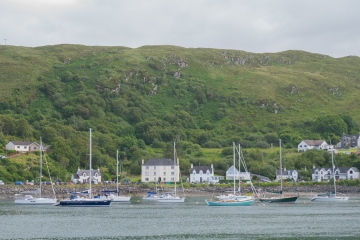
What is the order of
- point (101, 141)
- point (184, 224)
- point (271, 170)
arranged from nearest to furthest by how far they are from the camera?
1. point (184, 224)
2. point (271, 170)
3. point (101, 141)

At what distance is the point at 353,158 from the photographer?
148 meters

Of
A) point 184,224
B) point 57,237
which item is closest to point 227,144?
point 184,224

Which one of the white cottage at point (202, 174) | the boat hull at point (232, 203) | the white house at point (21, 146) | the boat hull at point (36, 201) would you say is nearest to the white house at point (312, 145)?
the white cottage at point (202, 174)

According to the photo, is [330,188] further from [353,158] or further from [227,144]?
[227,144]

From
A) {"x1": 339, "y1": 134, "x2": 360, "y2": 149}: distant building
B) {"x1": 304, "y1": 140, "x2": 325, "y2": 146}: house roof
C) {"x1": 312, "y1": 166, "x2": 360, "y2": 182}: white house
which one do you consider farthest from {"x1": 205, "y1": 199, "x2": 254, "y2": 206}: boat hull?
{"x1": 339, "y1": 134, "x2": 360, "y2": 149}: distant building

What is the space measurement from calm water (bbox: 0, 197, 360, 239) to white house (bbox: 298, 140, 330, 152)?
3438 inches

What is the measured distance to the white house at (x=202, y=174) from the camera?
146m

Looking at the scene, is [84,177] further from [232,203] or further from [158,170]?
[232,203]

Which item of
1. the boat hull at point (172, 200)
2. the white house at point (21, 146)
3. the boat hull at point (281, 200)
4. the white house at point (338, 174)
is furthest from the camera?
the white house at point (338, 174)

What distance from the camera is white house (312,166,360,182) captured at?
5551 inches

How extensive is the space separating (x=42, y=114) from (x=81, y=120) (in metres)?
11.2

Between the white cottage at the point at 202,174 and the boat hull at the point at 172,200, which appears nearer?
the boat hull at the point at 172,200

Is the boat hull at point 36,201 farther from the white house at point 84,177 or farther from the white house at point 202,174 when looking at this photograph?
the white house at point 202,174

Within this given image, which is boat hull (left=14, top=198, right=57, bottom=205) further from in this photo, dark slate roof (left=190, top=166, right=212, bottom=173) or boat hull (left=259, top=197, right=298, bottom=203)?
dark slate roof (left=190, top=166, right=212, bottom=173)
